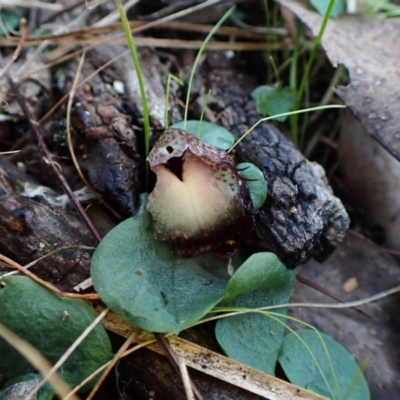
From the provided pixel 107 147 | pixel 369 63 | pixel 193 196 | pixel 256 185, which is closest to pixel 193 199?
pixel 193 196

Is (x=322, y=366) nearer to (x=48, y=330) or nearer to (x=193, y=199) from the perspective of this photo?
(x=193, y=199)

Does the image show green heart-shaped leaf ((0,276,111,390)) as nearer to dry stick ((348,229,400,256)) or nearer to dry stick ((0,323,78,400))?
dry stick ((0,323,78,400))

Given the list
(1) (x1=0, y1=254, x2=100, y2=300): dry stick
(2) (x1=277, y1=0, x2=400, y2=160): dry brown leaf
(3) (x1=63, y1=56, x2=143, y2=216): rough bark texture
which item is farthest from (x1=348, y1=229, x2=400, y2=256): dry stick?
(1) (x1=0, y1=254, x2=100, y2=300): dry stick

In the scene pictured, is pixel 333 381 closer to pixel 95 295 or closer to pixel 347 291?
pixel 347 291

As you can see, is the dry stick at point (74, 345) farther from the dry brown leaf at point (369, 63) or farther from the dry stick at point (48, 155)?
the dry brown leaf at point (369, 63)

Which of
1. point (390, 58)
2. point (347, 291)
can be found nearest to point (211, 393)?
point (347, 291)

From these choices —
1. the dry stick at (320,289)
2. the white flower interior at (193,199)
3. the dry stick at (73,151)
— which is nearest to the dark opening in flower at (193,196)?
the white flower interior at (193,199)
